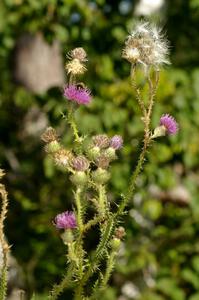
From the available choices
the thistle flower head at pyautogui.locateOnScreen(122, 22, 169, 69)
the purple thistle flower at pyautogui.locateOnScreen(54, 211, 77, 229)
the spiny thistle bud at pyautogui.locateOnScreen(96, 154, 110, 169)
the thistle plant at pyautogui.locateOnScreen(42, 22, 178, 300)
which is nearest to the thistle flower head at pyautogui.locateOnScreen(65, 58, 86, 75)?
the thistle plant at pyautogui.locateOnScreen(42, 22, 178, 300)

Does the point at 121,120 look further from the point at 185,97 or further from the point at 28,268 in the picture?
the point at 28,268

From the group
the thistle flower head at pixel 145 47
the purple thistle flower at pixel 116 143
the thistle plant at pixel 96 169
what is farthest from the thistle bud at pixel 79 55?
the purple thistle flower at pixel 116 143

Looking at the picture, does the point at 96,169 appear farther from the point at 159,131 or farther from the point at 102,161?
the point at 159,131

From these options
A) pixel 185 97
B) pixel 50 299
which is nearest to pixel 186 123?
pixel 185 97

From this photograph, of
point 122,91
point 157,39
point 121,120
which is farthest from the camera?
point 122,91

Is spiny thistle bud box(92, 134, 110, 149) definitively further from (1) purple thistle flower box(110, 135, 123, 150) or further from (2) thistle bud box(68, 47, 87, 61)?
(2) thistle bud box(68, 47, 87, 61)
